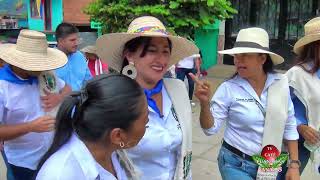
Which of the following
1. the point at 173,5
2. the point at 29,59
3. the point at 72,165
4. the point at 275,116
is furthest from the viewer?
the point at 173,5

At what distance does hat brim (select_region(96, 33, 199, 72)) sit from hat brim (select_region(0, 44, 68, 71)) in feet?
1.85

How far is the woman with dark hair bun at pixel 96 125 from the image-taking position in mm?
1557

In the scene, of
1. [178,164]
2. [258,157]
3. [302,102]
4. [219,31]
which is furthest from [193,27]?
[219,31]

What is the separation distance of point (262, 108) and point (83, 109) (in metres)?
1.61

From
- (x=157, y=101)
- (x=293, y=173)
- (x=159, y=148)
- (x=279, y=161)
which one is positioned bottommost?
(x=293, y=173)

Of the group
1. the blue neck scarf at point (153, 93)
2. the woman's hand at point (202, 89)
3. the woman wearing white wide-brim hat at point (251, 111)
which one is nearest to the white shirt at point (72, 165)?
the blue neck scarf at point (153, 93)

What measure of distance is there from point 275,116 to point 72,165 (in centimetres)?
173

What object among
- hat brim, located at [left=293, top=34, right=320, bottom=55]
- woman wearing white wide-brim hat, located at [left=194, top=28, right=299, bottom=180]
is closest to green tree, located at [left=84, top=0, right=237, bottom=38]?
hat brim, located at [left=293, top=34, right=320, bottom=55]

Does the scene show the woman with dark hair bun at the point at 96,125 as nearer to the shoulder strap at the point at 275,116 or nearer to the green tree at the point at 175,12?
the shoulder strap at the point at 275,116

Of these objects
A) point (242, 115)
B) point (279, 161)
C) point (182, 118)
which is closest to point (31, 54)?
point (182, 118)

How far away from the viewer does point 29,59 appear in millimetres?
2979

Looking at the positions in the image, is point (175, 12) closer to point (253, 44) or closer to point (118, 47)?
point (253, 44)

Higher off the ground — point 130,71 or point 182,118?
point 130,71

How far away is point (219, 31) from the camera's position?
1385 cm
